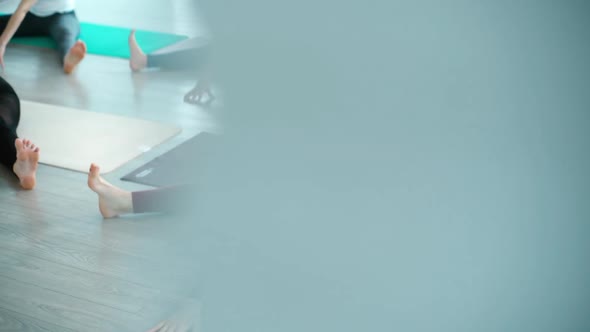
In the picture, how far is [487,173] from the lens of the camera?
0.48 meters

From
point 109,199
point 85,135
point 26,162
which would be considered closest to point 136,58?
point 85,135

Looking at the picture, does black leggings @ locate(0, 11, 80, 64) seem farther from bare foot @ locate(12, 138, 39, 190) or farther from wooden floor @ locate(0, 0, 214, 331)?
bare foot @ locate(12, 138, 39, 190)

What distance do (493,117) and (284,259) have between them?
248 millimetres

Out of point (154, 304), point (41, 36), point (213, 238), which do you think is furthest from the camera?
point (41, 36)

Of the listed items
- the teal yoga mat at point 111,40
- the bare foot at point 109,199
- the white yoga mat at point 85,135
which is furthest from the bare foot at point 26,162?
the teal yoga mat at point 111,40

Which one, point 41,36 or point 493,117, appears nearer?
Answer: point 493,117

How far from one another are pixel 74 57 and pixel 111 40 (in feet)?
2.09

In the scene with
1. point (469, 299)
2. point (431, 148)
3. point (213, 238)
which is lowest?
point (213, 238)

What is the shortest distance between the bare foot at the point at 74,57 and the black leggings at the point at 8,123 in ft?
2.94

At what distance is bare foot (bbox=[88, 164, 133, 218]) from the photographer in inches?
76.4

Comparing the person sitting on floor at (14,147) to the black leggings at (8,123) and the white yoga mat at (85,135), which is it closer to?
the black leggings at (8,123)

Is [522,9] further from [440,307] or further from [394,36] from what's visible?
[440,307]

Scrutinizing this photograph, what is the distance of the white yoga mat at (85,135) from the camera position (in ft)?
8.00

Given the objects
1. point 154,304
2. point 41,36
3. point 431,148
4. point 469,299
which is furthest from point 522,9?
point 41,36
